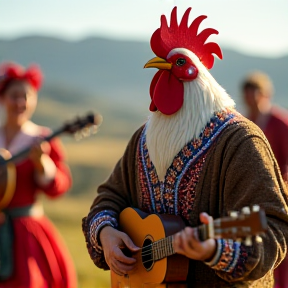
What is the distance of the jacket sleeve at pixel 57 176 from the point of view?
5027 millimetres

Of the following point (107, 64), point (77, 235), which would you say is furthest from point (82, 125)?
point (107, 64)

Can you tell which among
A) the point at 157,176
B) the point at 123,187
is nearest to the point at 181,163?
the point at 157,176

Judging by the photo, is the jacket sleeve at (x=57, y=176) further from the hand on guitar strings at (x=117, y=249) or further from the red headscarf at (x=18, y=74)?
the hand on guitar strings at (x=117, y=249)

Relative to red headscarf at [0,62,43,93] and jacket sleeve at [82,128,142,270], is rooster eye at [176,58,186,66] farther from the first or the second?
red headscarf at [0,62,43,93]

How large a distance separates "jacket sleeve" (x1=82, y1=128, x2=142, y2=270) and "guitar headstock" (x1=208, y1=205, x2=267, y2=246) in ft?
2.74

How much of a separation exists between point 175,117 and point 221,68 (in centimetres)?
4535

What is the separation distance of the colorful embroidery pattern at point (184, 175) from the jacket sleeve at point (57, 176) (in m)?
2.31

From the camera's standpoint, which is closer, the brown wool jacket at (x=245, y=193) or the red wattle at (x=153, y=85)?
the brown wool jacket at (x=245, y=193)

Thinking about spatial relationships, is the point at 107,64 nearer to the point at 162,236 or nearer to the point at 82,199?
the point at 82,199

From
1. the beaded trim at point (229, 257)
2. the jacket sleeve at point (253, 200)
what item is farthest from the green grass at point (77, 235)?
the beaded trim at point (229, 257)

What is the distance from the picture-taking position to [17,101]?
204 inches

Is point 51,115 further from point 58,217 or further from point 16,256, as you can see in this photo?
point 16,256

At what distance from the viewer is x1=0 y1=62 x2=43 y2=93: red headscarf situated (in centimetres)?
523

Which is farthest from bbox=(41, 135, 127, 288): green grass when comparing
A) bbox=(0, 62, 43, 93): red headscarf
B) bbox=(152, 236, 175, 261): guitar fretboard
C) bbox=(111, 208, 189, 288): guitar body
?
bbox=(152, 236, 175, 261): guitar fretboard
